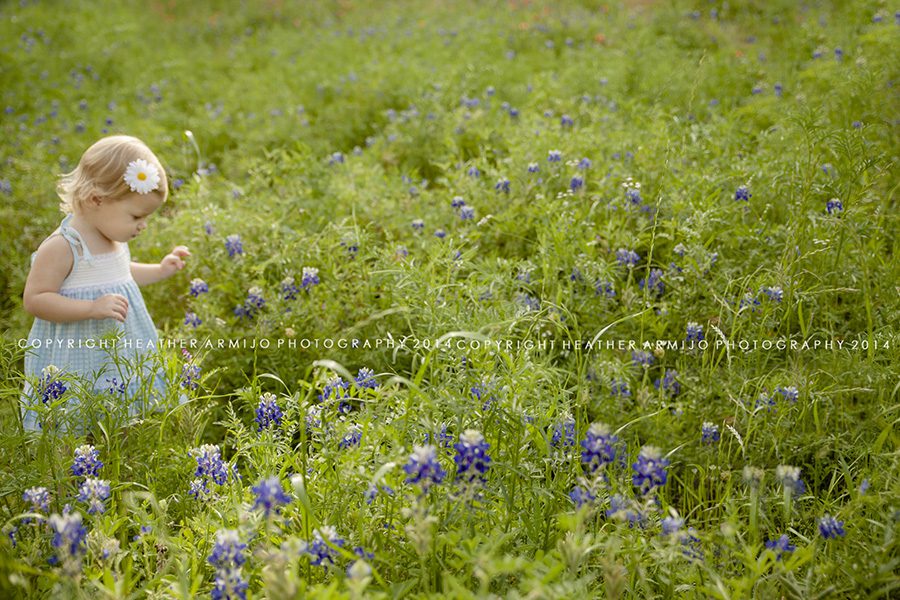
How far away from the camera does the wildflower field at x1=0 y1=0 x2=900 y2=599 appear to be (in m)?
2.02

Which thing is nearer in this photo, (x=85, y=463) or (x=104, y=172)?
(x=85, y=463)

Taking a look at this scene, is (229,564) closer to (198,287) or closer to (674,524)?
(674,524)

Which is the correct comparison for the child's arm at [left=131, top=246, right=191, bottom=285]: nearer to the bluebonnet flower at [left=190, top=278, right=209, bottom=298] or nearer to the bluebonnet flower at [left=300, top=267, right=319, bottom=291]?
the bluebonnet flower at [left=190, top=278, right=209, bottom=298]

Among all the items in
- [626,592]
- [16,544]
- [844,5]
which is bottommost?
[626,592]

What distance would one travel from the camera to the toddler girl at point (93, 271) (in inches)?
119

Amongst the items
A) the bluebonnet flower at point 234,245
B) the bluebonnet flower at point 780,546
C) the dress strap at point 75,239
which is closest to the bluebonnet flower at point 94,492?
the dress strap at point 75,239

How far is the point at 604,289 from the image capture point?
130 inches

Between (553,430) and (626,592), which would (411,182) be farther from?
(626,592)

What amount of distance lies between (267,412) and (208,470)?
0.91ft

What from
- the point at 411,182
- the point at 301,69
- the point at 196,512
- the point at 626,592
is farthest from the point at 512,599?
the point at 301,69

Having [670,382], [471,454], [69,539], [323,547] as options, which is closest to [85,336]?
[69,539]

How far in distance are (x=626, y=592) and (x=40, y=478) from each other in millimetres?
1943

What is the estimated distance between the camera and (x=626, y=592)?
220 cm

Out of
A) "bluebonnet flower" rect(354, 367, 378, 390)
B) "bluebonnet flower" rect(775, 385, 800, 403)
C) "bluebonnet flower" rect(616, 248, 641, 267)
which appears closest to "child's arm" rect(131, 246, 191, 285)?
"bluebonnet flower" rect(354, 367, 378, 390)
